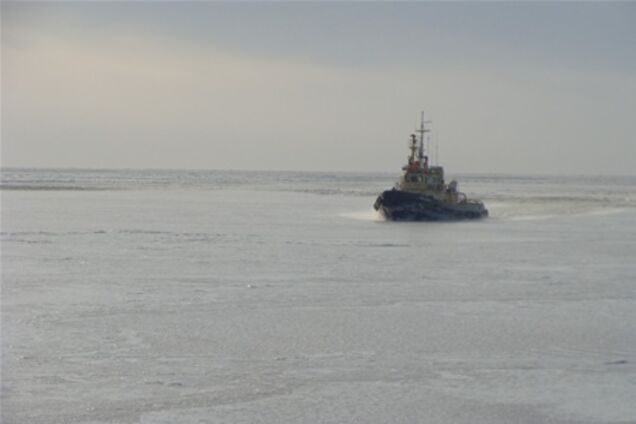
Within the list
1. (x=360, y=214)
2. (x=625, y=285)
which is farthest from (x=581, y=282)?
(x=360, y=214)

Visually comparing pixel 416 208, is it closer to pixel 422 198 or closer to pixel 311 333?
pixel 422 198

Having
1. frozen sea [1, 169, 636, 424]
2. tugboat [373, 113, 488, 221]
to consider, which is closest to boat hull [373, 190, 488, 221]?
tugboat [373, 113, 488, 221]

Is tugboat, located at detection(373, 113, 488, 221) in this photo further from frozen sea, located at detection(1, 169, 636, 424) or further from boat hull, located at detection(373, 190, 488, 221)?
frozen sea, located at detection(1, 169, 636, 424)

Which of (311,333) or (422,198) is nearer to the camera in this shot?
(311,333)

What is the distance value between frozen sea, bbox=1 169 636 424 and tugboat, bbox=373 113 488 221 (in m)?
13.4

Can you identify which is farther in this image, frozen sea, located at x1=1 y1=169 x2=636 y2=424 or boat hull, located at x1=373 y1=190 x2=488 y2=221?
boat hull, located at x1=373 y1=190 x2=488 y2=221

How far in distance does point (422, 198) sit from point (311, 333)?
25537 mm

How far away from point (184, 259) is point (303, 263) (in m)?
2.14

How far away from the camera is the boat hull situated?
3550 cm

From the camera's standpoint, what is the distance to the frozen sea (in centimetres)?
822

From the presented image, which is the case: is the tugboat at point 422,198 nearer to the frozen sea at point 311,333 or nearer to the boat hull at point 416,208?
the boat hull at point 416,208

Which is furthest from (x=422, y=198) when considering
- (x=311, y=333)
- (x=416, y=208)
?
(x=311, y=333)

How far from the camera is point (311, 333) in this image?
11.1 metres

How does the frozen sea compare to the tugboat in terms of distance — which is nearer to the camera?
the frozen sea
